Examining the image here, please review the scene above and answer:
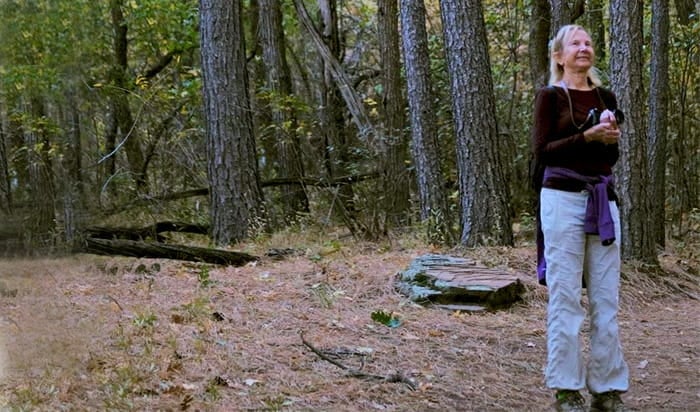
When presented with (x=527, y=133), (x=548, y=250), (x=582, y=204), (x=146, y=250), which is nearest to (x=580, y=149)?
(x=582, y=204)

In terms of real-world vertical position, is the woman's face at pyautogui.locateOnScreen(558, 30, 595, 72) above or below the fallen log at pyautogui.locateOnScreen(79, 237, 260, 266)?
above

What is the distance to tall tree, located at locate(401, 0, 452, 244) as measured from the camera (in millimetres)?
9711

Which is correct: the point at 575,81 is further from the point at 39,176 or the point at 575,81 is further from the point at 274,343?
the point at 39,176

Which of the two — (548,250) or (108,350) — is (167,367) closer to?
(108,350)

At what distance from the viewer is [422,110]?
9.78 metres

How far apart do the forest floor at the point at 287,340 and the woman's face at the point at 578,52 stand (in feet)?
6.44

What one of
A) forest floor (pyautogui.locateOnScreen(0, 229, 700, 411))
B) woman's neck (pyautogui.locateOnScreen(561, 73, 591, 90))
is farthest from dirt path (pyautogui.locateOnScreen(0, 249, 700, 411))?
woman's neck (pyautogui.locateOnScreen(561, 73, 591, 90))

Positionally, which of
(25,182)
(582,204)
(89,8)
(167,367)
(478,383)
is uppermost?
(89,8)

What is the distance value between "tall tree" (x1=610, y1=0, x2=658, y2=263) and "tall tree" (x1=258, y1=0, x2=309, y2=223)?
5.73m

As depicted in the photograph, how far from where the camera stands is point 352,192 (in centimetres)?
1156

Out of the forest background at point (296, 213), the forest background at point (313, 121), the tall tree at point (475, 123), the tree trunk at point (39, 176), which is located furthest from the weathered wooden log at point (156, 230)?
the tree trunk at point (39, 176)

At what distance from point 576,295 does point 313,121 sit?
35.7 feet

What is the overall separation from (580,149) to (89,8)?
261 cm

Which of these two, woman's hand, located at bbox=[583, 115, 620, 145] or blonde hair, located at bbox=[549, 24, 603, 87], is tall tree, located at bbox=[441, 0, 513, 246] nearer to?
blonde hair, located at bbox=[549, 24, 603, 87]
